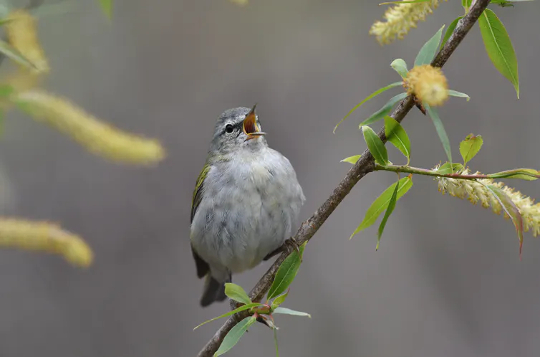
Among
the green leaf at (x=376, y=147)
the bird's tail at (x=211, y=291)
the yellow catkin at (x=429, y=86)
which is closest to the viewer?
the yellow catkin at (x=429, y=86)

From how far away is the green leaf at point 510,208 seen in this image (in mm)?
1454

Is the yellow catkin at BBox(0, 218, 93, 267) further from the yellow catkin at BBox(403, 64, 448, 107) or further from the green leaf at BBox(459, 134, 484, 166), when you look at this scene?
the green leaf at BBox(459, 134, 484, 166)

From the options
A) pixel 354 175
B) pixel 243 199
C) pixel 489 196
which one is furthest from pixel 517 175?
pixel 243 199

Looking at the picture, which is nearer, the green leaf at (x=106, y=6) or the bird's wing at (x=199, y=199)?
the green leaf at (x=106, y=6)

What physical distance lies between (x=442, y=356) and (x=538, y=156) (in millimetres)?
1847

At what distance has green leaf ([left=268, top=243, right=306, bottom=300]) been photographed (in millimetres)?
1945

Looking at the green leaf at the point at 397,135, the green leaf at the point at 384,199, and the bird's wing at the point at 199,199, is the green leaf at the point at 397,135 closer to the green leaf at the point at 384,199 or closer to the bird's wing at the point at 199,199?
the green leaf at the point at 384,199

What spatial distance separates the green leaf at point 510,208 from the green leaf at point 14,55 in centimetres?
112

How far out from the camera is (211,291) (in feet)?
15.2

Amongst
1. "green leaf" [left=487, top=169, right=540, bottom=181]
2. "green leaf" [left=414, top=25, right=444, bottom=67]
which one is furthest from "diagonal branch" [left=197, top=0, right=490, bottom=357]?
"green leaf" [left=487, top=169, right=540, bottom=181]

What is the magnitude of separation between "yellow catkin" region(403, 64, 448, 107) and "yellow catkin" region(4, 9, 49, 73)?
2.69 ft

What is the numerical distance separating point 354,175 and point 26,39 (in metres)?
0.98

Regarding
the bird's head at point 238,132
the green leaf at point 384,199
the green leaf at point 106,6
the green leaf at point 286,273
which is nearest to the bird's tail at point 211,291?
the bird's head at point 238,132

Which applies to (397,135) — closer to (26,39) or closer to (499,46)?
(499,46)
